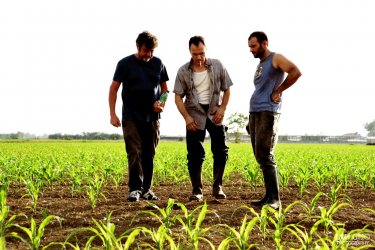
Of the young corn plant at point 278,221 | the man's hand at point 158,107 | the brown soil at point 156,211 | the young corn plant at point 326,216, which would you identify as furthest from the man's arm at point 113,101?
the young corn plant at point 326,216

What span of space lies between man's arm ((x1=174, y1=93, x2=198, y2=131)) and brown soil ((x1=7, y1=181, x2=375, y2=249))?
0.98m

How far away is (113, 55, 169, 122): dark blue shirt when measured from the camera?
5730 mm

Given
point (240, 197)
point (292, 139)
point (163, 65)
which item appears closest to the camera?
point (163, 65)

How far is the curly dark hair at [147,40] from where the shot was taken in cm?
541

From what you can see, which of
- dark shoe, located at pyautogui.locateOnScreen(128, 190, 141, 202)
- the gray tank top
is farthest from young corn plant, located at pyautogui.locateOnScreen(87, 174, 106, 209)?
the gray tank top

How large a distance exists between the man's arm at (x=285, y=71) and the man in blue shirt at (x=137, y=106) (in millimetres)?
1629

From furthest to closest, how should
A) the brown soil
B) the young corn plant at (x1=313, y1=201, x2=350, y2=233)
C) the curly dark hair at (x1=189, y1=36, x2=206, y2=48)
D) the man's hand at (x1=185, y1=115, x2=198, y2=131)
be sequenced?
the man's hand at (x1=185, y1=115, x2=198, y2=131)
the curly dark hair at (x1=189, y1=36, x2=206, y2=48)
the brown soil
the young corn plant at (x1=313, y1=201, x2=350, y2=233)

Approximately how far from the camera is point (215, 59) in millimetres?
5793

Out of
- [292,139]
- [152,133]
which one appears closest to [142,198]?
[152,133]

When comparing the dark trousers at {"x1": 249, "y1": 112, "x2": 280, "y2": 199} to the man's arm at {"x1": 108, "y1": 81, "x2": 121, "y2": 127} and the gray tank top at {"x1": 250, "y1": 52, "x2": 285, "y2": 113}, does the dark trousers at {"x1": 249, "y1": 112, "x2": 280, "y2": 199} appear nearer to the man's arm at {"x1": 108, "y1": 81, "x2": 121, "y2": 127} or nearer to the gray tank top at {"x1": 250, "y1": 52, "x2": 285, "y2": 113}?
the gray tank top at {"x1": 250, "y1": 52, "x2": 285, "y2": 113}

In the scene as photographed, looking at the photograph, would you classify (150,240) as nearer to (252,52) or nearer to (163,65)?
(252,52)

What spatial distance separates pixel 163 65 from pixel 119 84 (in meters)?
0.68

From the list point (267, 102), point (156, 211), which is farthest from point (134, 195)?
point (267, 102)

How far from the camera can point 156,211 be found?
4.94 metres
